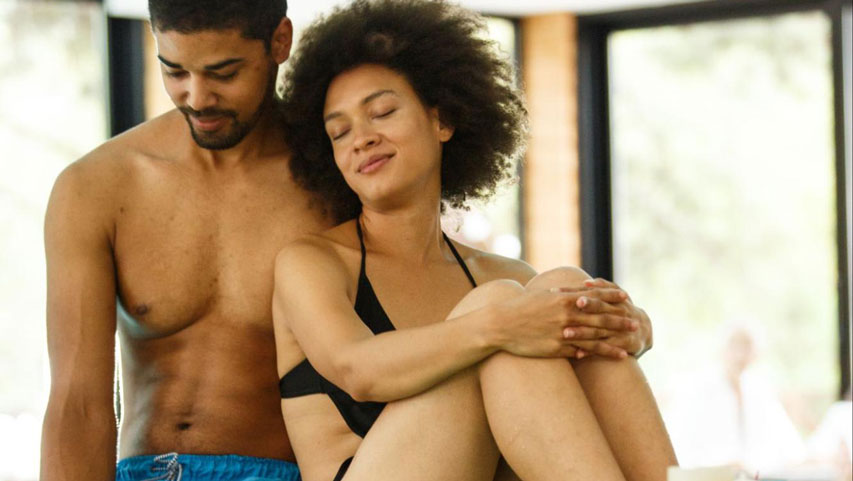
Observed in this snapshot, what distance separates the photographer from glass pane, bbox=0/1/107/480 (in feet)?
15.2

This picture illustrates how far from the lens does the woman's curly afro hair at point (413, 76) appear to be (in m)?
2.25

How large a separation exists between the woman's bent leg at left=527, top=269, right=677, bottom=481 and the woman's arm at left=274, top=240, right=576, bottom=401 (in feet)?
0.35

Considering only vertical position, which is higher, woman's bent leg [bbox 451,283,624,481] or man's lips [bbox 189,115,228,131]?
man's lips [bbox 189,115,228,131]

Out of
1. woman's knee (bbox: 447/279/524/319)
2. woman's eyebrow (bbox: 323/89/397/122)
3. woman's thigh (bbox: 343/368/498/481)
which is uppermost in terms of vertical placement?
woman's eyebrow (bbox: 323/89/397/122)

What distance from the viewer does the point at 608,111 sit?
646 cm

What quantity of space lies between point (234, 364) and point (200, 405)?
0.09 m

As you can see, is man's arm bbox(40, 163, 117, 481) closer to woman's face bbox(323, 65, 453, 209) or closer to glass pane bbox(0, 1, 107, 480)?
woman's face bbox(323, 65, 453, 209)

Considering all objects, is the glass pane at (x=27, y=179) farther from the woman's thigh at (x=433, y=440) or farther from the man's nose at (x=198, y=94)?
the woman's thigh at (x=433, y=440)

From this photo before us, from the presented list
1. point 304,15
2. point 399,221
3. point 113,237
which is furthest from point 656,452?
point 304,15

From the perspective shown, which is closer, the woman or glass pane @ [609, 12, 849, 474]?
the woman

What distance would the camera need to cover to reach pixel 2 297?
4.62 metres

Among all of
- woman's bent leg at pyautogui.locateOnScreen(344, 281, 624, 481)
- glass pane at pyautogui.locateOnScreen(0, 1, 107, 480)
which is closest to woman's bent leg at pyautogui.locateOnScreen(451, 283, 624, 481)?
woman's bent leg at pyautogui.locateOnScreen(344, 281, 624, 481)

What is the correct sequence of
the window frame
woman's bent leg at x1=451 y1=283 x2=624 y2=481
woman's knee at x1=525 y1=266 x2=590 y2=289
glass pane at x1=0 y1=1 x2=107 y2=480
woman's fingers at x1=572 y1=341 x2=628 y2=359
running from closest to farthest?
woman's bent leg at x1=451 y1=283 x2=624 y2=481, woman's fingers at x1=572 y1=341 x2=628 y2=359, woman's knee at x1=525 y1=266 x2=590 y2=289, glass pane at x1=0 y1=1 x2=107 y2=480, the window frame

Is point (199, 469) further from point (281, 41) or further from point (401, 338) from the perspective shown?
point (281, 41)
